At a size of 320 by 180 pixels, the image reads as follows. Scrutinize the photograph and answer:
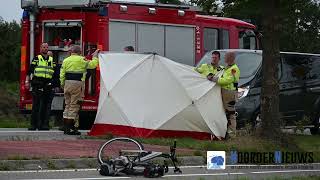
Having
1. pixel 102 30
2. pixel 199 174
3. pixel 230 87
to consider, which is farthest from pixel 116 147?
pixel 102 30

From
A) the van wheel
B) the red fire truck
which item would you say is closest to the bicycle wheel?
the red fire truck

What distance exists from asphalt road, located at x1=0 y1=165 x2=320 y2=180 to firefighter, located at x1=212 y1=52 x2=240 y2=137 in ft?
9.66

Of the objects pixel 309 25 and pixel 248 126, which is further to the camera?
pixel 309 25

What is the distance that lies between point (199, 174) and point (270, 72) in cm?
370

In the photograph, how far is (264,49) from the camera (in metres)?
13.4

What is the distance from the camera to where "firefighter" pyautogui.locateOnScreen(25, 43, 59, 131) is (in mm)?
Result: 15523

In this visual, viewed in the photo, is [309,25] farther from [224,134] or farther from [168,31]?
[224,134]

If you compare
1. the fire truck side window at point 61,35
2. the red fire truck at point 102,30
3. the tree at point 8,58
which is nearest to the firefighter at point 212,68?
the red fire truck at point 102,30

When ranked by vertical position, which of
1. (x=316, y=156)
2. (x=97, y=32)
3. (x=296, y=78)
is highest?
(x=97, y=32)

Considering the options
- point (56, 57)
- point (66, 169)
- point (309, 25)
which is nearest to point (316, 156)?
point (66, 169)

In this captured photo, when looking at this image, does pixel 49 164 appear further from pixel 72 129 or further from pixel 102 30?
pixel 102 30

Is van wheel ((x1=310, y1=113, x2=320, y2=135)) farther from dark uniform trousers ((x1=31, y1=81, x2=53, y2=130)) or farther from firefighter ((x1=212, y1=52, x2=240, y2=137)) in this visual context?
dark uniform trousers ((x1=31, y1=81, x2=53, y2=130))

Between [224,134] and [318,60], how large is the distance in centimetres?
482

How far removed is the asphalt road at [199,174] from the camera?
31.9 ft
